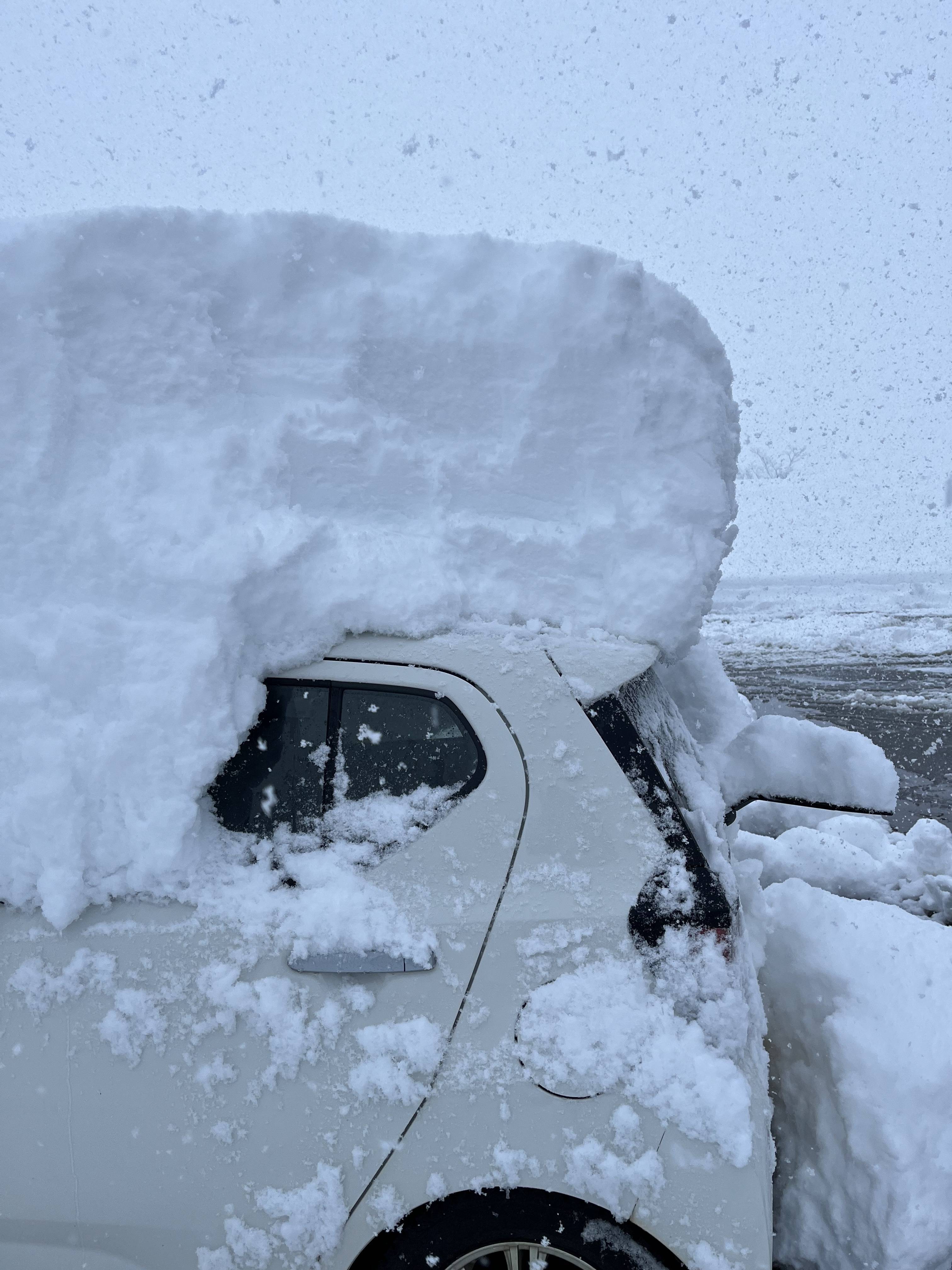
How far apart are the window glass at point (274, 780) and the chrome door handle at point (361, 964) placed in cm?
29

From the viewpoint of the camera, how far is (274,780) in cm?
195

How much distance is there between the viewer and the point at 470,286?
2320mm

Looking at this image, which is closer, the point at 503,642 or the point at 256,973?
the point at 256,973

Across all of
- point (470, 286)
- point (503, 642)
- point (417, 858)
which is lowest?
point (417, 858)

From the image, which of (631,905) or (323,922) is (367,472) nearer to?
(323,922)

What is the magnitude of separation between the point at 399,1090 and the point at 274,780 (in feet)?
2.37

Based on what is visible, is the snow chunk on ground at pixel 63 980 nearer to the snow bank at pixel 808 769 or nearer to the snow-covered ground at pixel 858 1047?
the snow-covered ground at pixel 858 1047

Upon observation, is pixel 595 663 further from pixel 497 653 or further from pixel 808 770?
pixel 808 770

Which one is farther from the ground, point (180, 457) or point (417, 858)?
point (180, 457)

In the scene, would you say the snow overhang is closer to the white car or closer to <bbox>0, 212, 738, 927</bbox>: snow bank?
<bbox>0, 212, 738, 927</bbox>: snow bank

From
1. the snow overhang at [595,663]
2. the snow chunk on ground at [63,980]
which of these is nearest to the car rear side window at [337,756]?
the snow overhang at [595,663]

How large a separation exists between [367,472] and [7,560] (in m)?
0.90

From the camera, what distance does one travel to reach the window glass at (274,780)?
6.35 ft

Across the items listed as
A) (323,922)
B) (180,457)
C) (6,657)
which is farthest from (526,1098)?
(180,457)
